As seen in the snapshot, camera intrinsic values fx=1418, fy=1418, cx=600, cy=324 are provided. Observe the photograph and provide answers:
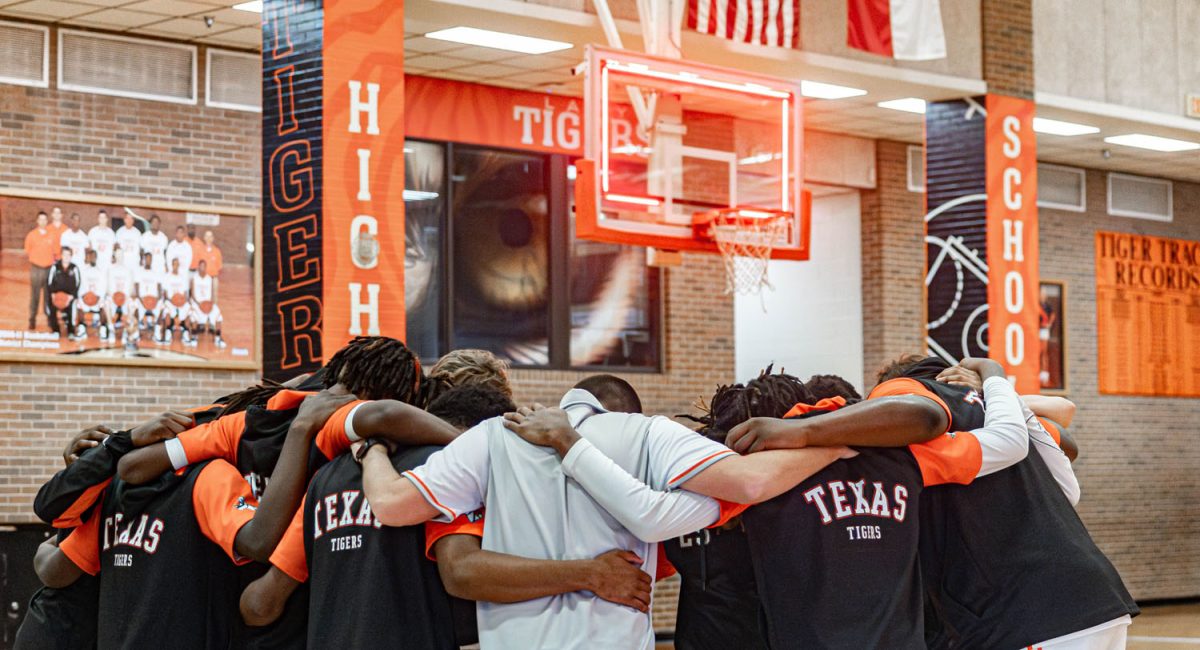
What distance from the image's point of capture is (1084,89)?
47.5ft

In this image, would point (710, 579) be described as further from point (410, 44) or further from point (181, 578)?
point (410, 44)

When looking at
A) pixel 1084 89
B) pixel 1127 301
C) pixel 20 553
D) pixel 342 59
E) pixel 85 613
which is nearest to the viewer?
pixel 85 613

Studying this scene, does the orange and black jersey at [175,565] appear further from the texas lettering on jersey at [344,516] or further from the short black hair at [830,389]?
the short black hair at [830,389]

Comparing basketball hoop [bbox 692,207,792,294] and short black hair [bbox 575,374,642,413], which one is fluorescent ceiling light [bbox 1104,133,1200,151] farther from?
short black hair [bbox 575,374,642,413]

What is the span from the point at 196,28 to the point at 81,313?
94.9 inches

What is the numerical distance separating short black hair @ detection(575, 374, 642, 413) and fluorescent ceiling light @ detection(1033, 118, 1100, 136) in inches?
457

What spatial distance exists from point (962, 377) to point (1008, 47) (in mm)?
9986

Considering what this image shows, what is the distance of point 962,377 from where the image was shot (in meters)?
4.71

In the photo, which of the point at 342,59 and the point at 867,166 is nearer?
the point at 342,59

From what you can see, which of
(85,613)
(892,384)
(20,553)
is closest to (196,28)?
(20,553)

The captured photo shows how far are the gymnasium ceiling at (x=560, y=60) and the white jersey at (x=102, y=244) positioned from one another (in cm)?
159

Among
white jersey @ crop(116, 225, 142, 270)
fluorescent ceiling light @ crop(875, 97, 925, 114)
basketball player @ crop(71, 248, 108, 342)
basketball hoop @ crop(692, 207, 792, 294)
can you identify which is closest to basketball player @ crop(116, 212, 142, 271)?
white jersey @ crop(116, 225, 142, 270)

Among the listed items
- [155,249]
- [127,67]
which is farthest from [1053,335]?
[127,67]

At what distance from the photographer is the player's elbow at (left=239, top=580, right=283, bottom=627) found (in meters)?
4.32
